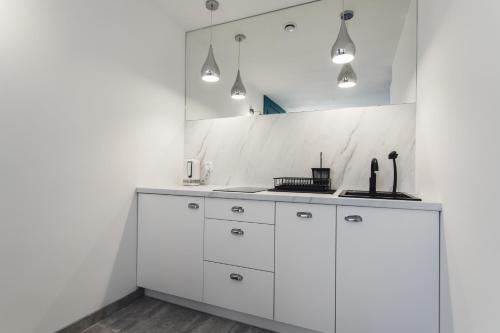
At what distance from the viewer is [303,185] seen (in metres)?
2.08

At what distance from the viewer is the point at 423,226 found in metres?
1.35

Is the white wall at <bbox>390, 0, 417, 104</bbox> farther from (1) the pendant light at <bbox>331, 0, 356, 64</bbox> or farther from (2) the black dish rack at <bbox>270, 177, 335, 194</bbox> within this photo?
(2) the black dish rack at <bbox>270, 177, 335, 194</bbox>

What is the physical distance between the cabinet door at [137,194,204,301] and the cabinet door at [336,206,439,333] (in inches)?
39.0

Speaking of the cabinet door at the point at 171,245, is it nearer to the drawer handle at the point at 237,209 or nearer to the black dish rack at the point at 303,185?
the drawer handle at the point at 237,209

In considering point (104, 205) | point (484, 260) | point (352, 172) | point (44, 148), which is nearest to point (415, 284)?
point (484, 260)

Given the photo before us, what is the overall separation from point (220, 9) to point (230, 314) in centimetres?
249

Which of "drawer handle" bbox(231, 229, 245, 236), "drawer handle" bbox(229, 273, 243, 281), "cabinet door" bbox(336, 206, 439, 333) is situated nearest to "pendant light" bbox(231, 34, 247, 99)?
"drawer handle" bbox(231, 229, 245, 236)

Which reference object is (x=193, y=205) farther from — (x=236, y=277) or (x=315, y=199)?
(x=315, y=199)

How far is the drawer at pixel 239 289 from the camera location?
1675 millimetres

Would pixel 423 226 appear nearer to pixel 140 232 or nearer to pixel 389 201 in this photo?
pixel 389 201

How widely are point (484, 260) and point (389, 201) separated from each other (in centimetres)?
55

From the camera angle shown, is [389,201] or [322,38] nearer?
[389,201]

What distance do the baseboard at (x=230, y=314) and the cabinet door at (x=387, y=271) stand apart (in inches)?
14.9

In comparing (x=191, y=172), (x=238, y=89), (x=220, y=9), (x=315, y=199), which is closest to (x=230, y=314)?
(x=315, y=199)
